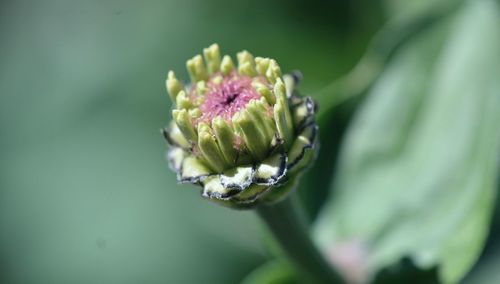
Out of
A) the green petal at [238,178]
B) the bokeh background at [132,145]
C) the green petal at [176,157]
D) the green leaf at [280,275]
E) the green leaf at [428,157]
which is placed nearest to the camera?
the green petal at [238,178]

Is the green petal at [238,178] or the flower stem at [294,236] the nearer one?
the green petal at [238,178]

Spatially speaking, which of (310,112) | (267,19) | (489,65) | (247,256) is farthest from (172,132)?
(267,19)

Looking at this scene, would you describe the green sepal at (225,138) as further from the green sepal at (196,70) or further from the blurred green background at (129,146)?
the blurred green background at (129,146)

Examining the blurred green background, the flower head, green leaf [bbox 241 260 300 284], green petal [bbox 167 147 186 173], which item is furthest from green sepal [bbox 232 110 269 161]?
the blurred green background

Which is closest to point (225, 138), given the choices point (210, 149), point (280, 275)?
point (210, 149)

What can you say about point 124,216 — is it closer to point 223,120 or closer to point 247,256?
point 247,256

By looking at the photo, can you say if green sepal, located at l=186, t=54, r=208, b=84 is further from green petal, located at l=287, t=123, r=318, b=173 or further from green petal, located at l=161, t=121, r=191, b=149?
green petal, located at l=287, t=123, r=318, b=173

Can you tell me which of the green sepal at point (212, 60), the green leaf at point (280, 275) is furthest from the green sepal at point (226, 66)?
the green leaf at point (280, 275)
